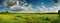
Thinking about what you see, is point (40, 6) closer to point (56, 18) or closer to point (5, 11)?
point (56, 18)

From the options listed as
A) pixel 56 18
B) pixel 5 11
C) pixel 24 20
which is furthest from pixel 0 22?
pixel 56 18

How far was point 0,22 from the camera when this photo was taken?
53.5 inches

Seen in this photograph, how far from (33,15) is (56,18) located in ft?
0.72

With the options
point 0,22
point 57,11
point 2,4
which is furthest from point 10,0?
point 57,11

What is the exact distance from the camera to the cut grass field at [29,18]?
1.36 metres

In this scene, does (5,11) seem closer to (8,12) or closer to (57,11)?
(8,12)

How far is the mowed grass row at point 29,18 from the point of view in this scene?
53.7 inches

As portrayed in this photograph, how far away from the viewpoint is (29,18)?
1373 millimetres

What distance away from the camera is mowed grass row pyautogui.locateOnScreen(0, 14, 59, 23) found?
1364 millimetres

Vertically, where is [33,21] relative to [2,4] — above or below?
below

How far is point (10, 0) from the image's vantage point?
4.56 ft

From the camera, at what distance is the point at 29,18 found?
1.37m

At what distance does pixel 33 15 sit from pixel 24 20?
10cm

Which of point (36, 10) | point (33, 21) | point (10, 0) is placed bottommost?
point (33, 21)
